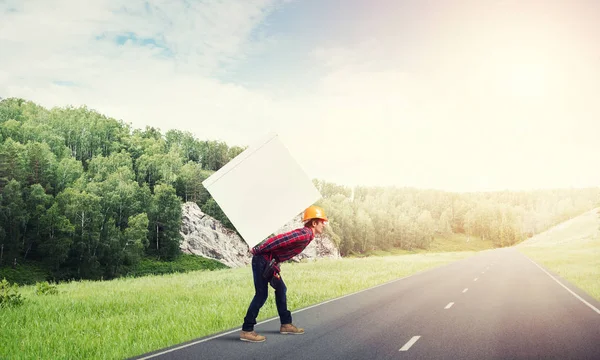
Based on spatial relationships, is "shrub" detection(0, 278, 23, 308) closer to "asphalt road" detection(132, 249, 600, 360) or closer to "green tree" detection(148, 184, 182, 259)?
"asphalt road" detection(132, 249, 600, 360)

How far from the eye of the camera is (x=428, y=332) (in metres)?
9.89

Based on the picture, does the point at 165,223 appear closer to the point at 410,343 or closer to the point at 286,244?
the point at 286,244

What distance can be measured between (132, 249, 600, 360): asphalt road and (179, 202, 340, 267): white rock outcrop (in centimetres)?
6843

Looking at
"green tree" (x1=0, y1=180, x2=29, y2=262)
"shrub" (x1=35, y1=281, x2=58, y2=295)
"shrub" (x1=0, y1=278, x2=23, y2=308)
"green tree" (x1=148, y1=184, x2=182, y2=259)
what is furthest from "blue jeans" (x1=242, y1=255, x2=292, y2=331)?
"green tree" (x1=148, y1=184, x2=182, y2=259)

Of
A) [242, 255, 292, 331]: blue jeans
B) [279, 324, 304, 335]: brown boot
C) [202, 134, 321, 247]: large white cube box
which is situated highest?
[202, 134, 321, 247]: large white cube box

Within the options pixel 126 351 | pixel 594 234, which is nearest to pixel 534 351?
pixel 126 351

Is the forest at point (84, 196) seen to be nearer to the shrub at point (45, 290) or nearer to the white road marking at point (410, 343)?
the shrub at point (45, 290)

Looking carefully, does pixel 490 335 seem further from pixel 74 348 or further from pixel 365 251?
pixel 365 251

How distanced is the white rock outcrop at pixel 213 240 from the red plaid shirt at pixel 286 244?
74014 mm

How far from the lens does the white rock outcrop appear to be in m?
86.6

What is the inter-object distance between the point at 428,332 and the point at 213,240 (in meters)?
81.2

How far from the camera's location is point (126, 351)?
28.5 feet

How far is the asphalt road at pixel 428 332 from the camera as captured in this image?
25.8 feet

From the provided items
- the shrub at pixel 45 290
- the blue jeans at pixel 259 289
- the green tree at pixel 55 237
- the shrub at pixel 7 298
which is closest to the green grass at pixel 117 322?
the shrub at pixel 7 298
